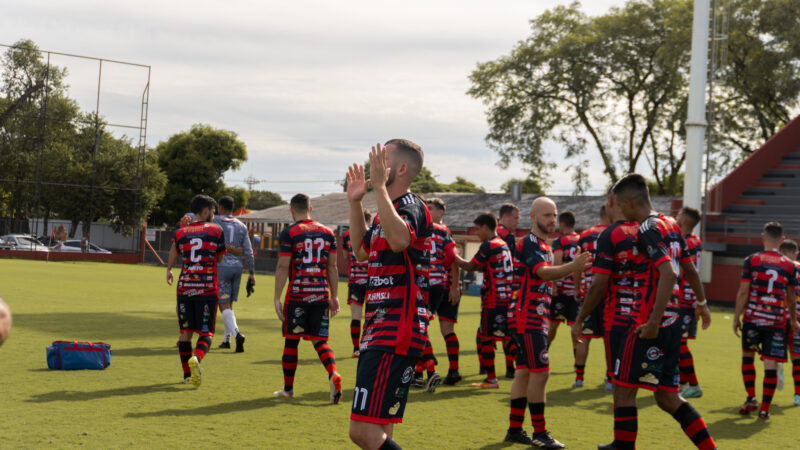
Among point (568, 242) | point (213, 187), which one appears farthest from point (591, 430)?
point (213, 187)

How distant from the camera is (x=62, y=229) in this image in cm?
4531

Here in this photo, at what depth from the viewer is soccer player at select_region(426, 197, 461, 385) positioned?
950 cm

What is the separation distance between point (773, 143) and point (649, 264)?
32233 millimetres

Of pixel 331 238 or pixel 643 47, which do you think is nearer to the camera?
pixel 331 238

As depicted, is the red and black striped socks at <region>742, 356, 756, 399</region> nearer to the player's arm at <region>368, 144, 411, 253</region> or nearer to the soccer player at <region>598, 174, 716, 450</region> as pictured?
the soccer player at <region>598, 174, 716, 450</region>

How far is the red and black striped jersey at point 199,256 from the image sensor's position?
8953 millimetres

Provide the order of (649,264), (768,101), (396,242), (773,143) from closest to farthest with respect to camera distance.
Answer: (396,242) < (649,264) < (773,143) < (768,101)

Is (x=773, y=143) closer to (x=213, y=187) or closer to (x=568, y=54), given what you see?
(x=568, y=54)

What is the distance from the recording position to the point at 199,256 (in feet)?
29.5

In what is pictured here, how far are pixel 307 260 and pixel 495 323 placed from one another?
99.2 inches

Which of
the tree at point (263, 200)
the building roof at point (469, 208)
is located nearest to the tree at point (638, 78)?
the building roof at point (469, 208)

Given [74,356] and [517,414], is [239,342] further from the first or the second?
[517,414]

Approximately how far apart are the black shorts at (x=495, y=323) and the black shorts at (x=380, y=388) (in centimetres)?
536

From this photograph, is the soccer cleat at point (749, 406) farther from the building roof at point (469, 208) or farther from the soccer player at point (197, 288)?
the building roof at point (469, 208)
